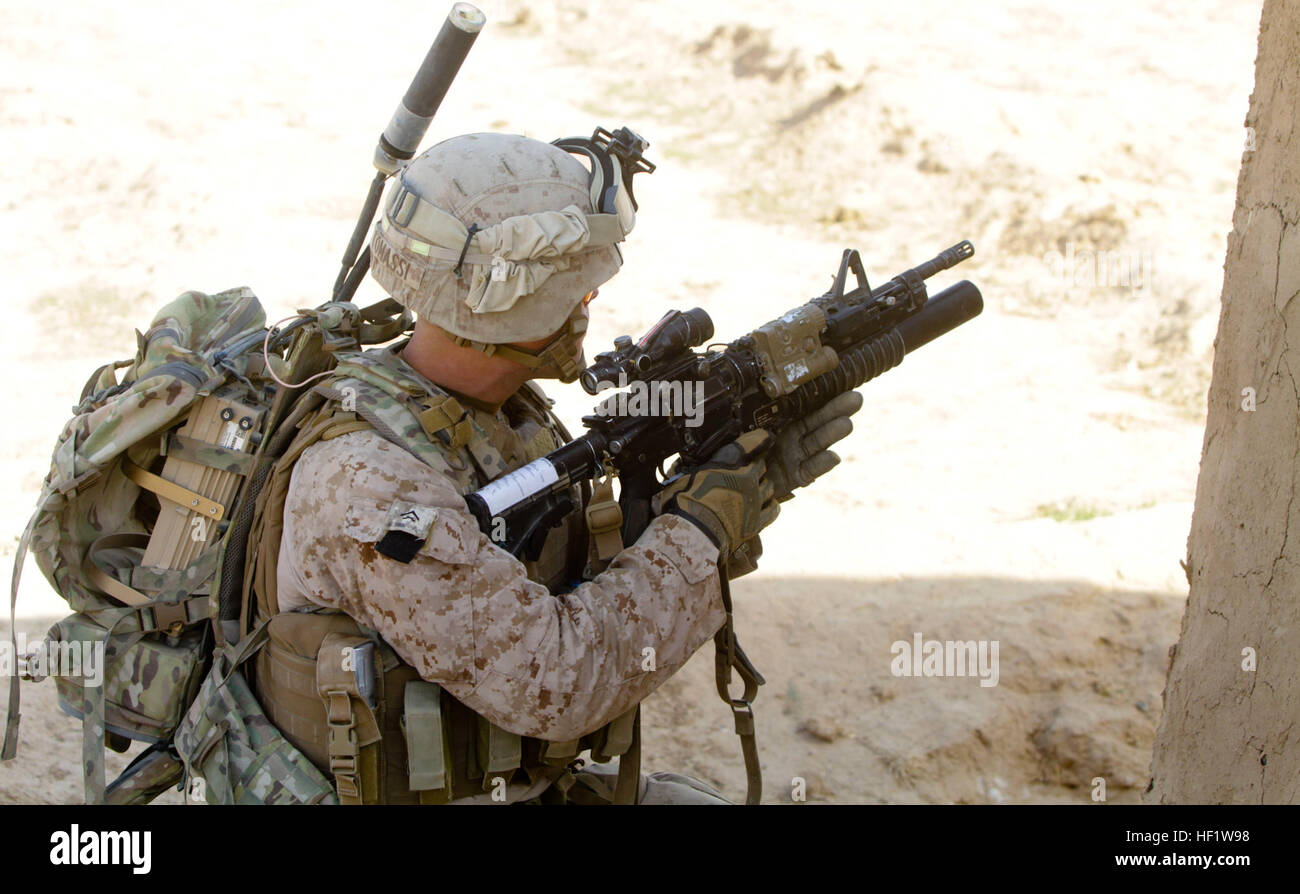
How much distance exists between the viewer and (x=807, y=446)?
11.3 feet

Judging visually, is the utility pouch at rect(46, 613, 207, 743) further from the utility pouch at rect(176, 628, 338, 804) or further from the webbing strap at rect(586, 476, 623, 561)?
the webbing strap at rect(586, 476, 623, 561)

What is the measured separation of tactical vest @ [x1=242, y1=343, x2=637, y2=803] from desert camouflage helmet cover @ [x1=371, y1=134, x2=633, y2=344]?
0.73 feet

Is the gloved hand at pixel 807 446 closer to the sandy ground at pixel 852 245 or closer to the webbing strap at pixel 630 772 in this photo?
the webbing strap at pixel 630 772

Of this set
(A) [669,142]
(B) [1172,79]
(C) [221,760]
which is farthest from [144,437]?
(B) [1172,79]

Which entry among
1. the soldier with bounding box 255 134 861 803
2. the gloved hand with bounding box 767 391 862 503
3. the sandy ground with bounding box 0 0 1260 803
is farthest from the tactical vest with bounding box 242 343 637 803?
the sandy ground with bounding box 0 0 1260 803

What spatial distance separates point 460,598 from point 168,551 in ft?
2.69

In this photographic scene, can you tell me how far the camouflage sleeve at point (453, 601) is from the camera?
2.64 m

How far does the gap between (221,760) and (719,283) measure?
841cm

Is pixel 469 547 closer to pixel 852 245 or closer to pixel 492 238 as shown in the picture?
pixel 492 238

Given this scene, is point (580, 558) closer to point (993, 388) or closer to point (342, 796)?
point (342, 796)

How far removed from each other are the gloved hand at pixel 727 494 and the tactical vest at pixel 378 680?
42cm

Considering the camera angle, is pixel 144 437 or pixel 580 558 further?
pixel 580 558

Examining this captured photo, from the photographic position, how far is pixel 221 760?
289 centimetres

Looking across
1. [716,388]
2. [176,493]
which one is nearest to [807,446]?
[716,388]
